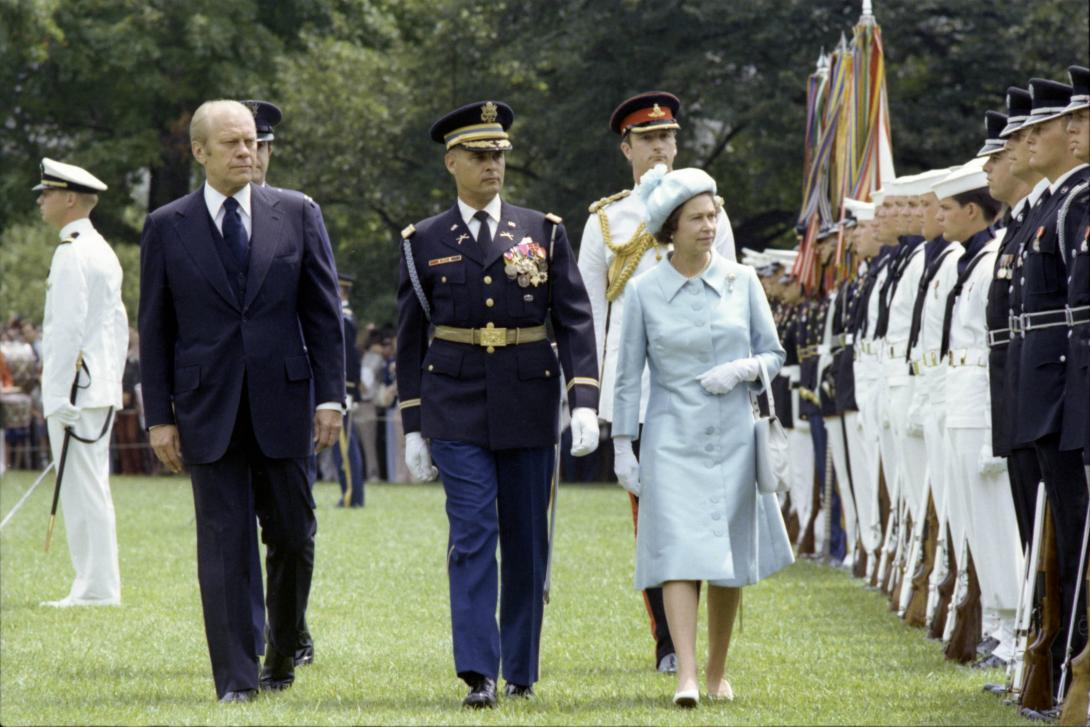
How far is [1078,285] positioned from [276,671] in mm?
3654

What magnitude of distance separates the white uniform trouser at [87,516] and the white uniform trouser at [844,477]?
535 cm

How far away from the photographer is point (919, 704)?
808cm

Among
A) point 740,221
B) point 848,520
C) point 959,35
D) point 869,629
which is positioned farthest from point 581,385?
point 740,221

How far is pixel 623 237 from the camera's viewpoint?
32.0ft

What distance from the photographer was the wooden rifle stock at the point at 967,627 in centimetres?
948

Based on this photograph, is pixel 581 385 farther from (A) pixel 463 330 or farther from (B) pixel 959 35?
(B) pixel 959 35

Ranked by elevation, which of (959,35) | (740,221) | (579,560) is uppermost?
(959,35)

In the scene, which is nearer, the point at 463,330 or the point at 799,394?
the point at 463,330

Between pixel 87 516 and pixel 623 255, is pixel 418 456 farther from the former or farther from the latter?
pixel 87 516

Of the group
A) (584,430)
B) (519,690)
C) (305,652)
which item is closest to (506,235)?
(584,430)

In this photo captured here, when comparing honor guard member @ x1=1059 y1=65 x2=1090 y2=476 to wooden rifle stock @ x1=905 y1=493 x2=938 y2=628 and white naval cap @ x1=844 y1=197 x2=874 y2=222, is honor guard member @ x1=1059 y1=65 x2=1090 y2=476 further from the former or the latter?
white naval cap @ x1=844 y1=197 x2=874 y2=222

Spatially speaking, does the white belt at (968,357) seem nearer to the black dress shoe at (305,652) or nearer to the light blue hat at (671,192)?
the light blue hat at (671,192)

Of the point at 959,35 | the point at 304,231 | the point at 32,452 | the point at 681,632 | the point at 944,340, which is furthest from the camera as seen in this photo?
the point at 32,452

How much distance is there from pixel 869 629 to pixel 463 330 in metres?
3.92
